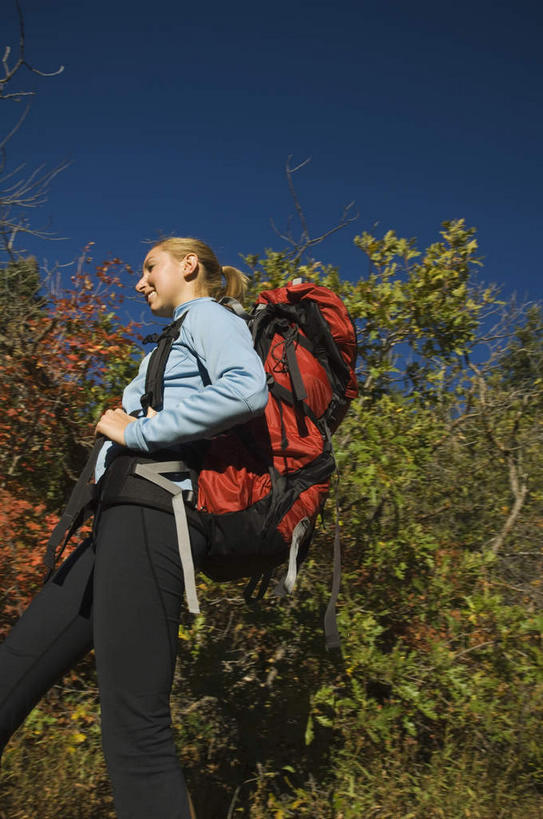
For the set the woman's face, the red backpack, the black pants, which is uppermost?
the woman's face

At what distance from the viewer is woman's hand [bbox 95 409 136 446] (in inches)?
62.5

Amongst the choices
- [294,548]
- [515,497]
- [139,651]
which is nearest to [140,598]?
[139,651]

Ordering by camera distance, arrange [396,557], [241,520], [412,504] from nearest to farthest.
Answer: [241,520] → [396,557] → [412,504]

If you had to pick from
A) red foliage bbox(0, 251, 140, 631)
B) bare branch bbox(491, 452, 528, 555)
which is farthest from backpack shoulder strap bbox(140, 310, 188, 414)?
bare branch bbox(491, 452, 528, 555)

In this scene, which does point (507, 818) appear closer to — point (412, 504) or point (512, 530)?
point (412, 504)

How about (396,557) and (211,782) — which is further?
(396,557)

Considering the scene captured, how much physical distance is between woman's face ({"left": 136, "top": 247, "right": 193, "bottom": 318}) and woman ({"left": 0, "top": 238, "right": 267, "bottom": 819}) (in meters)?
0.11

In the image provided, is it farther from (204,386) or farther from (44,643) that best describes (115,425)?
(44,643)

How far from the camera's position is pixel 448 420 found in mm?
4051

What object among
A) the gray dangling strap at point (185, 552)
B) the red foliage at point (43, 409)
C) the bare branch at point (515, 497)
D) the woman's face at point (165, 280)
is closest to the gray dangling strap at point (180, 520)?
the gray dangling strap at point (185, 552)

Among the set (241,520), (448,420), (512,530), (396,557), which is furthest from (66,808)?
(512,530)

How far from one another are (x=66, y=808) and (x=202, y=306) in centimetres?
200

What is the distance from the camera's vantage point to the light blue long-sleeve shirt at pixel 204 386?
1.50 m

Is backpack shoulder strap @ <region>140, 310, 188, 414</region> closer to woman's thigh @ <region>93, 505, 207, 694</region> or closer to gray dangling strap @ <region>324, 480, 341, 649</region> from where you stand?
woman's thigh @ <region>93, 505, 207, 694</region>
